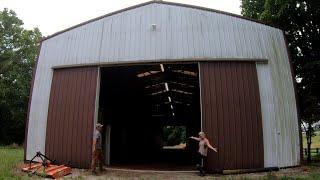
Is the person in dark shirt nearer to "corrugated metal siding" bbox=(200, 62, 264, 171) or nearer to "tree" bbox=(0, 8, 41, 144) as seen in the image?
"corrugated metal siding" bbox=(200, 62, 264, 171)

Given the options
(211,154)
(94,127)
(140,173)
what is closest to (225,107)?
(211,154)

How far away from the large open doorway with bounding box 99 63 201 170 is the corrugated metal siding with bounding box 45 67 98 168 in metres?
1.50

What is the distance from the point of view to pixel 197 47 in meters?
14.7

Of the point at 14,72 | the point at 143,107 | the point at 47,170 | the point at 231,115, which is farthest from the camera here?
the point at 14,72

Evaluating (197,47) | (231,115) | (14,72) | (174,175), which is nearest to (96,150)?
(174,175)

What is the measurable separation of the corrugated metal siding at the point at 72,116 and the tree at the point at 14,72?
2455cm

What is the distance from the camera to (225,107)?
14.2 m

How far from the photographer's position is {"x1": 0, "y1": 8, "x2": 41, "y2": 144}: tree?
39.4m

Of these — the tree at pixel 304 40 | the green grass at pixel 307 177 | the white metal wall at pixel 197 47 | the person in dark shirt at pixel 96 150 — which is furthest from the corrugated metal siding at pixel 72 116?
the tree at pixel 304 40

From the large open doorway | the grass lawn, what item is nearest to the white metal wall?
the grass lawn

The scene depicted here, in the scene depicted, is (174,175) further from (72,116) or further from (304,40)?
(304,40)

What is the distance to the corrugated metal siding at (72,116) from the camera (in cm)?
1501

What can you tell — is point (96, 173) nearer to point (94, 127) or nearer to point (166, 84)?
point (94, 127)

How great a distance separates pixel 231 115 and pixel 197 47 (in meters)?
2.77
